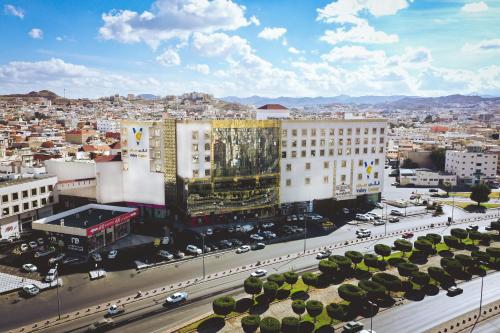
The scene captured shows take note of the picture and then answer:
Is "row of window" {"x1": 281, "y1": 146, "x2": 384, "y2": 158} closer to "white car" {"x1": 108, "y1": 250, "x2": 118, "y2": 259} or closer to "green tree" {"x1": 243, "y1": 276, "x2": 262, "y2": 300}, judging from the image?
"white car" {"x1": 108, "y1": 250, "x2": 118, "y2": 259}

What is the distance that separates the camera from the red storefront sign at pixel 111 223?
66.8 meters

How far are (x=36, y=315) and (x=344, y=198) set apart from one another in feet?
230

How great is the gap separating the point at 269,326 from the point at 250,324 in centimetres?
232

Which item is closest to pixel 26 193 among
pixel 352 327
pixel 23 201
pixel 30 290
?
pixel 23 201

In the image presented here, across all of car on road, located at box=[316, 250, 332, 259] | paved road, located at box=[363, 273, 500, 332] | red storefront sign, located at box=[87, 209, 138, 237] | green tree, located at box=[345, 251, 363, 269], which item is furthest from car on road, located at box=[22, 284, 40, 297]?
green tree, located at box=[345, 251, 363, 269]

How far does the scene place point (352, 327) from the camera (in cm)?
4381

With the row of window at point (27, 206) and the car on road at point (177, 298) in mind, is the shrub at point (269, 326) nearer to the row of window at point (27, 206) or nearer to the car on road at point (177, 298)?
the car on road at point (177, 298)

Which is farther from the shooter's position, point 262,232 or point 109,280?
point 262,232

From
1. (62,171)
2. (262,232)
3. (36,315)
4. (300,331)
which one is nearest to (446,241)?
(262,232)

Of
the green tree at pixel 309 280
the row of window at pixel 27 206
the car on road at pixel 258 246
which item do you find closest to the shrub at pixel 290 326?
the green tree at pixel 309 280

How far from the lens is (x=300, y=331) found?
43562mm

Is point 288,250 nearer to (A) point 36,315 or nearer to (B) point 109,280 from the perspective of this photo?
(B) point 109,280

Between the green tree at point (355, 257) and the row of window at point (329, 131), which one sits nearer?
the green tree at point (355, 257)

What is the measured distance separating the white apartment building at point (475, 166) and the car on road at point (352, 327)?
105793mm
